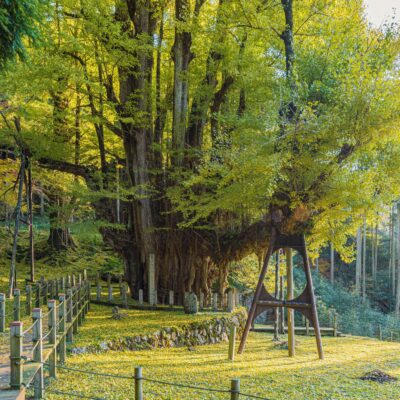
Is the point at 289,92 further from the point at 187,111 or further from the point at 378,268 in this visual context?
the point at 378,268

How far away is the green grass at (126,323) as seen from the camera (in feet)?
30.0

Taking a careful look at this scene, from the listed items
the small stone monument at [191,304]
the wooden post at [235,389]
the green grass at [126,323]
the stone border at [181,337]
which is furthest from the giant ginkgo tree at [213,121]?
the wooden post at [235,389]

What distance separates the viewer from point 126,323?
10602mm

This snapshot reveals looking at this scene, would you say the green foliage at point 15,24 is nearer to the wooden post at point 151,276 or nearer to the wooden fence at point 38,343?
the wooden fence at point 38,343

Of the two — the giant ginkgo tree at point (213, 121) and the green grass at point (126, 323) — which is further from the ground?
the giant ginkgo tree at point (213, 121)

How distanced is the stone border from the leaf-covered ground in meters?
0.22

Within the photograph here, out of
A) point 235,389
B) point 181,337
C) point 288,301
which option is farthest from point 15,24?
point 288,301

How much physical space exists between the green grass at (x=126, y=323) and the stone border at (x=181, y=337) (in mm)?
98

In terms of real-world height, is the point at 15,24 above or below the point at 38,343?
above

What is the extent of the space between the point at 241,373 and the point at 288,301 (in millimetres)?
2388

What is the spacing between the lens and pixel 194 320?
11.3 meters

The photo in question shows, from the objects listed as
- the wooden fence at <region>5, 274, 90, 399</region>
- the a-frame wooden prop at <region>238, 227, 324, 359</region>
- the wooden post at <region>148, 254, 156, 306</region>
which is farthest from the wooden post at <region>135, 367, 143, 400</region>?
the wooden post at <region>148, 254, 156, 306</region>

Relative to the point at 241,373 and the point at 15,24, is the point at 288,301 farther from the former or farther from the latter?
the point at 15,24

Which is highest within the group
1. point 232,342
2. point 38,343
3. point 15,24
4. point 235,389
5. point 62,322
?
point 15,24
